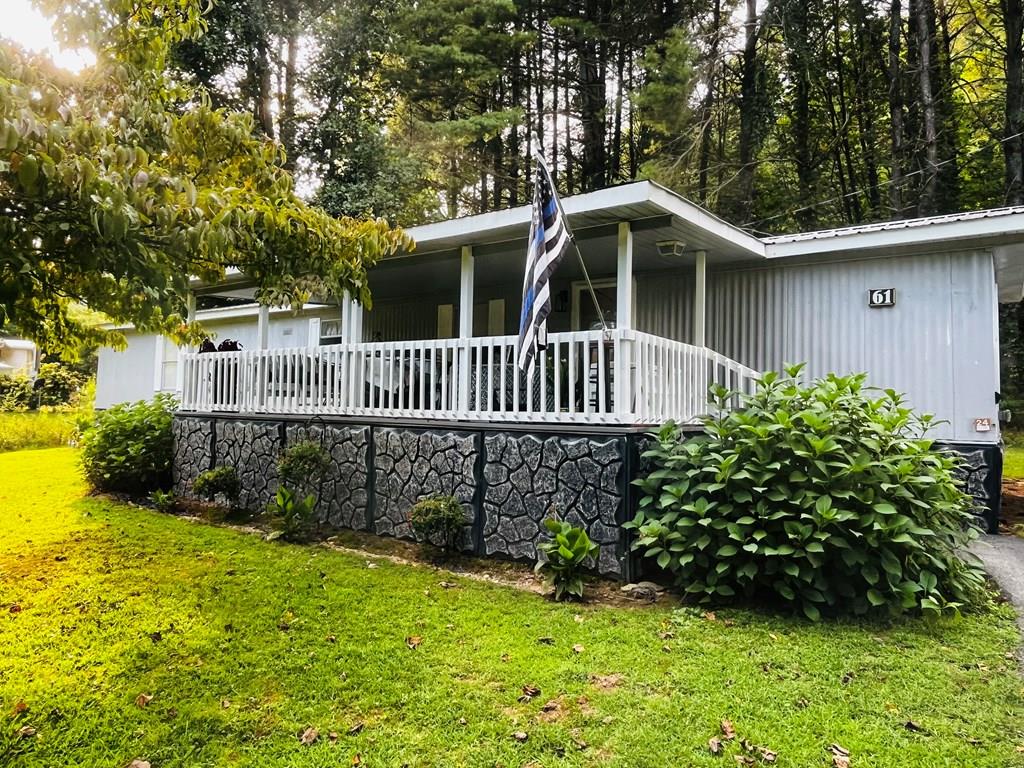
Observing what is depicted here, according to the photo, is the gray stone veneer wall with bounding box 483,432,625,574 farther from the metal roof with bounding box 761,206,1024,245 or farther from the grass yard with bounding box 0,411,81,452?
the grass yard with bounding box 0,411,81,452

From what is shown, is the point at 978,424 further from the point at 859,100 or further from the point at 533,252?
the point at 859,100

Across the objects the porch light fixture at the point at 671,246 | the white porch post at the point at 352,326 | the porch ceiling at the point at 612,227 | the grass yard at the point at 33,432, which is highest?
the porch ceiling at the point at 612,227

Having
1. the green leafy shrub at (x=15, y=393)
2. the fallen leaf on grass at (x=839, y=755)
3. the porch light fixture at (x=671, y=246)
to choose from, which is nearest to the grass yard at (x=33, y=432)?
the green leafy shrub at (x=15, y=393)

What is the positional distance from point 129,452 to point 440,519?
5380 millimetres

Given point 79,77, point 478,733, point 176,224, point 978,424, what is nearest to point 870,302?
point 978,424

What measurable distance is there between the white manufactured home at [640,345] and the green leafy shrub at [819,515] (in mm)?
705

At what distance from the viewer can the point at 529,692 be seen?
130 inches

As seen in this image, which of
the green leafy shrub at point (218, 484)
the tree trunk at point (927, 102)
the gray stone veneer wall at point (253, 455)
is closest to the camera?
the green leafy shrub at point (218, 484)

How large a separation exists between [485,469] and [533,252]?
203 centimetres

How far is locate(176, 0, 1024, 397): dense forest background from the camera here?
45.0 feet

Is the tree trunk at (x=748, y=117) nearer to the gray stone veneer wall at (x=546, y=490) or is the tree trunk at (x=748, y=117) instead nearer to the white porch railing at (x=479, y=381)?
the white porch railing at (x=479, y=381)

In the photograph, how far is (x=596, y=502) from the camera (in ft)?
17.4

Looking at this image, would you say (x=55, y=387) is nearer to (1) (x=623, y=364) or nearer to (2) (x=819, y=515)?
(1) (x=623, y=364)

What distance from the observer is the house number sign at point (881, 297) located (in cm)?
683
